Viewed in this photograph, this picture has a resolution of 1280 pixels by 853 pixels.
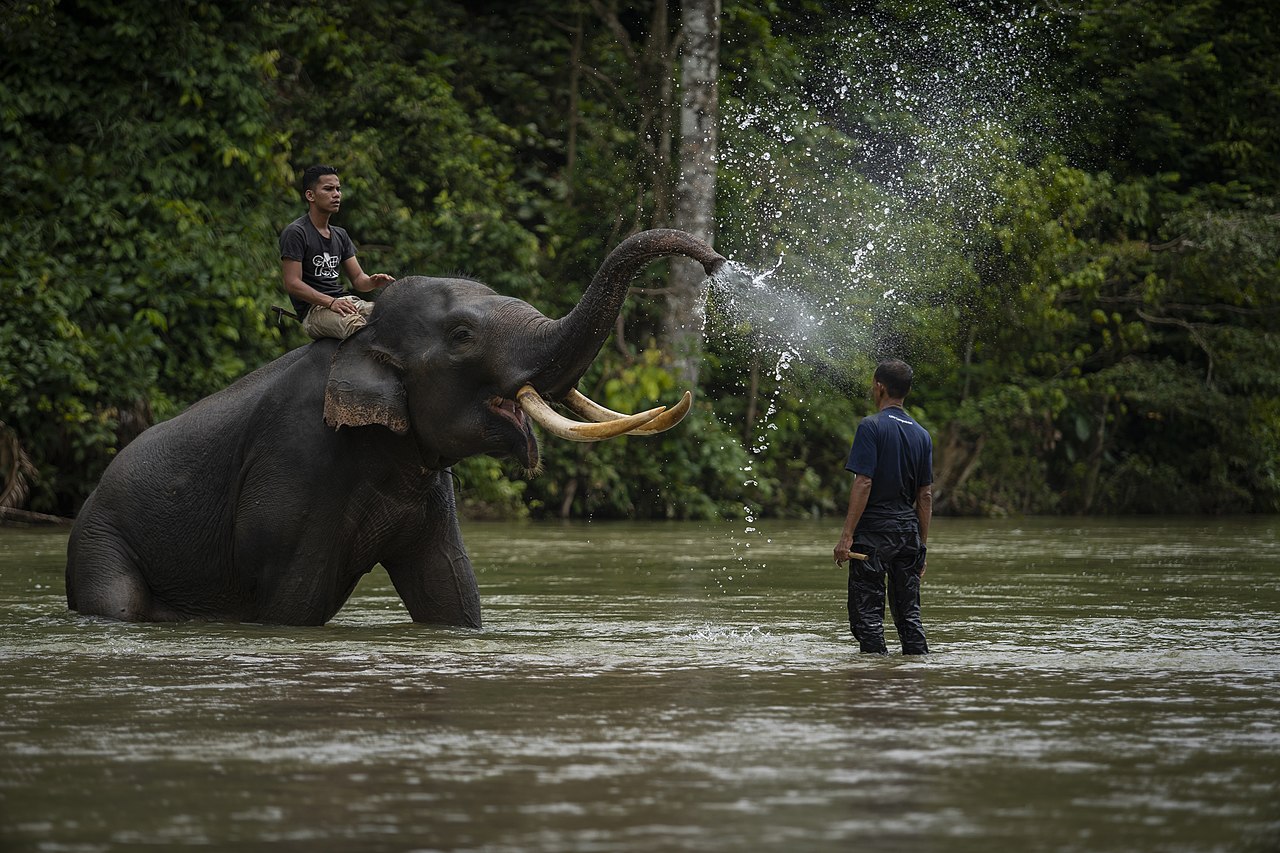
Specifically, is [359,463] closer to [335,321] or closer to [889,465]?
[335,321]

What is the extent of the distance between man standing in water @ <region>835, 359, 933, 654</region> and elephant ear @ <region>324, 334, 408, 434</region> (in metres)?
2.16

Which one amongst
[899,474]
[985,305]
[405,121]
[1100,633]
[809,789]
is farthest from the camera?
[985,305]

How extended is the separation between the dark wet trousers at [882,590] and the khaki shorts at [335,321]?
2672 millimetres

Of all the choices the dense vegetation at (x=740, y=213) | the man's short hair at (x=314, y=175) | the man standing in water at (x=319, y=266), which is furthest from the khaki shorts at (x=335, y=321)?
the dense vegetation at (x=740, y=213)

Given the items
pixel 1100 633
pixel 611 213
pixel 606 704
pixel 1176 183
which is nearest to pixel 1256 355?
pixel 1176 183

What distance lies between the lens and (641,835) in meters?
4.30

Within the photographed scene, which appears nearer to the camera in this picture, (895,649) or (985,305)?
(895,649)

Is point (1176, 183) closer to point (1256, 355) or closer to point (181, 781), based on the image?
point (1256, 355)

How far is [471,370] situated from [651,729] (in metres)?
3.53

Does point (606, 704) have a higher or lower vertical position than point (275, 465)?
lower

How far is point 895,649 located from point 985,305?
57.6 ft

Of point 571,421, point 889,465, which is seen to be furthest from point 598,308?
point 889,465

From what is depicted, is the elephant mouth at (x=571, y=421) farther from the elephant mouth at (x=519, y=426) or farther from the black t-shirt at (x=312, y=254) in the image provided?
the black t-shirt at (x=312, y=254)

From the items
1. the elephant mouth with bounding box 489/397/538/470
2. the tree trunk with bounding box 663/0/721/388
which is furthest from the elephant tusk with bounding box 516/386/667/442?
the tree trunk with bounding box 663/0/721/388
